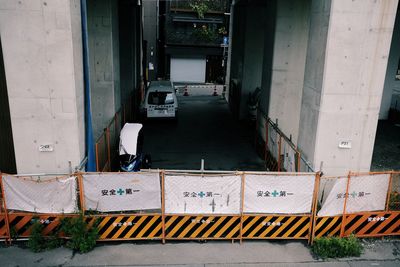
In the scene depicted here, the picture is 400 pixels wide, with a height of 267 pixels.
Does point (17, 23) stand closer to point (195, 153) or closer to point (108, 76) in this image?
point (108, 76)

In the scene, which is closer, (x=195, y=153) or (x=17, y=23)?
(x=17, y=23)

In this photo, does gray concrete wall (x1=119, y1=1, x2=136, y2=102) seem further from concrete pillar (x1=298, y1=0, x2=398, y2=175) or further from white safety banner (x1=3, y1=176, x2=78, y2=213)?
concrete pillar (x1=298, y1=0, x2=398, y2=175)

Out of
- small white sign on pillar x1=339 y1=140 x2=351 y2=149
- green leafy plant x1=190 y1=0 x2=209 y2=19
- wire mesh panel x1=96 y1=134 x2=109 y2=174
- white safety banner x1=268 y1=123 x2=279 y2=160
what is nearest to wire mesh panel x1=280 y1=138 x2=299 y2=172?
white safety banner x1=268 y1=123 x2=279 y2=160

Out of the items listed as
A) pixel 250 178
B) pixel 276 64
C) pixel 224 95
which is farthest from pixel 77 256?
pixel 224 95

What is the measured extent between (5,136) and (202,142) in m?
9.55

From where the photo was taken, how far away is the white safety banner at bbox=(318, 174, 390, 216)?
9352mm

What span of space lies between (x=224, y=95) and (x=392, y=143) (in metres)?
14.3

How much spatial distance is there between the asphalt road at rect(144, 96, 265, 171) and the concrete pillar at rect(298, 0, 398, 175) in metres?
4.67

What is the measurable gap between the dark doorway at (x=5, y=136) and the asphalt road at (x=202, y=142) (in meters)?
5.76

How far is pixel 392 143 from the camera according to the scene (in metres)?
18.1

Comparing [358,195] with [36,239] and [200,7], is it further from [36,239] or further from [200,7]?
[200,7]

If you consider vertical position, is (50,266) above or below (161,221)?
below

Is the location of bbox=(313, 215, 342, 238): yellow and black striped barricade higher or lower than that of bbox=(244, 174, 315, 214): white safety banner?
lower

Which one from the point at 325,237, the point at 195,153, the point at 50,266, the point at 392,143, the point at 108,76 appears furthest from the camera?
the point at 392,143
